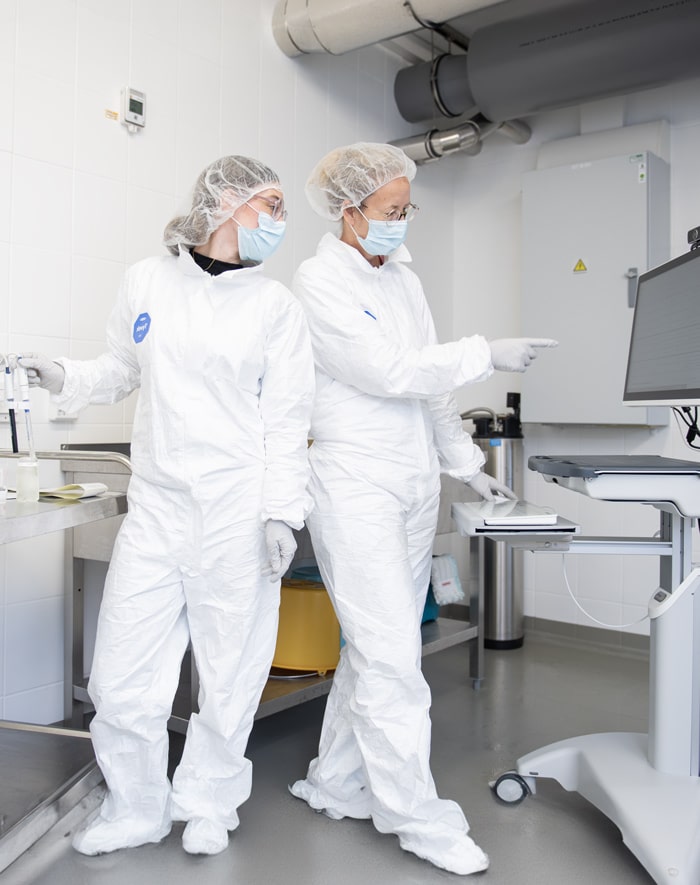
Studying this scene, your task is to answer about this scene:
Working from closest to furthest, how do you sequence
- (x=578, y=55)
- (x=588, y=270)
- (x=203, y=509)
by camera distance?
(x=203, y=509) → (x=578, y=55) → (x=588, y=270)

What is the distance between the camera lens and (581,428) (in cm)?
368

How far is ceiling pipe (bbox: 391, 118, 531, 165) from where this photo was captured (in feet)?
11.5

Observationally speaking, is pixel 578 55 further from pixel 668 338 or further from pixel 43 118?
pixel 43 118

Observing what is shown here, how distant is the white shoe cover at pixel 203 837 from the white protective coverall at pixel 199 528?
0.07 ft

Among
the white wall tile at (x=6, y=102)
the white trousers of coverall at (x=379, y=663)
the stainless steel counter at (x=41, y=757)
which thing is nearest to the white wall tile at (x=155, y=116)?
the white wall tile at (x=6, y=102)

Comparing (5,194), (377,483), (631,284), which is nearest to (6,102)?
(5,194)

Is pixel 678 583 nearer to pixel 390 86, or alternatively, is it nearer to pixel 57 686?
pixel 57 686

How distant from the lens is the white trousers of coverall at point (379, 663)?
177cm

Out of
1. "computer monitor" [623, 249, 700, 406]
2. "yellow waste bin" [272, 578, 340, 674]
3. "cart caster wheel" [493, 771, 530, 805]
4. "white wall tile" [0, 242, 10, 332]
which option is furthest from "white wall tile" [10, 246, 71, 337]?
"cart caster wheel" [493, 771, 530, 805]

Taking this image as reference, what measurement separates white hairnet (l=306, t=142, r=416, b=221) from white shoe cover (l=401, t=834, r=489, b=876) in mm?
1542

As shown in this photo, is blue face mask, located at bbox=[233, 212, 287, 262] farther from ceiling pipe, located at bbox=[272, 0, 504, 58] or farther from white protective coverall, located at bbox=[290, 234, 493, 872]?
ceiling pipe, located at bbox=[272, 0, 504, 58]

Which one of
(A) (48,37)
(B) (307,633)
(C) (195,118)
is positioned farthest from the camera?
(C) (195,118)

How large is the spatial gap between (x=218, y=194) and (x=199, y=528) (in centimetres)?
75

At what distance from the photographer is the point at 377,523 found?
6.14 feet
